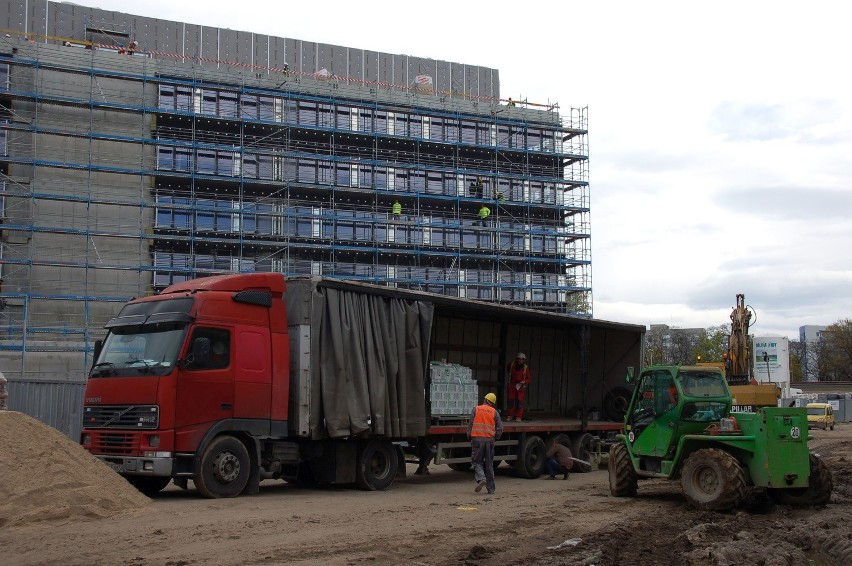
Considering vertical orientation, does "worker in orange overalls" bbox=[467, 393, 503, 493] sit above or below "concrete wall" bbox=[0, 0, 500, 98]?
below

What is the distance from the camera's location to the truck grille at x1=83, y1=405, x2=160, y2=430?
12.0 meters

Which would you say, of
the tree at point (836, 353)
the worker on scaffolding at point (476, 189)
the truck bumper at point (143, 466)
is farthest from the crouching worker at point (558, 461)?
the tree at point (836, 353)

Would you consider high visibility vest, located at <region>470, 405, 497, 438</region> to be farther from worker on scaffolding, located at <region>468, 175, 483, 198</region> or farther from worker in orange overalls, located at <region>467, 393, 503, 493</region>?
worker on scaffolding, located at <region>468, 175, 483, 198</region>

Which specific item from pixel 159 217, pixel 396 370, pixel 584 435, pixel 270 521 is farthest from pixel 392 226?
pixel 270 521

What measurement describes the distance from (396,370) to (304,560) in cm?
647

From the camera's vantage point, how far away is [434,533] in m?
10.1

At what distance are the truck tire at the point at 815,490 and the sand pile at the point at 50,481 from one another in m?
9.24

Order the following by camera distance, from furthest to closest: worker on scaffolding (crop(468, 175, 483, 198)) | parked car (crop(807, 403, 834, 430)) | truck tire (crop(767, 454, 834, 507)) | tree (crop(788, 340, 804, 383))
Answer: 1. tree (crop(788, 340, 804, 383))
2. worker on scaffolding (crop(468, 175, 483, 198))
3. parked car (crop(807, 403, 834, 430))
4. truck tire (crop(767, 454, 834, 507))

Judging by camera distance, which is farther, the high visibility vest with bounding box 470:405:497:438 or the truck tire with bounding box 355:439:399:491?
the truck tire with bounding box 355:439:399:491

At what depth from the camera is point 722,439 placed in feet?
40.8

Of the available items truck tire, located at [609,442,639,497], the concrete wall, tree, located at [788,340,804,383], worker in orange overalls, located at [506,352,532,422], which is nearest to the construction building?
the concrete wall

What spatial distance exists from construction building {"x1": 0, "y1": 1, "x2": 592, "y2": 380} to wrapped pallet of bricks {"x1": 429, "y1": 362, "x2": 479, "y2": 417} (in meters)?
27.0

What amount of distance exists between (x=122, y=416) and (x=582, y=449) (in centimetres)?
1045

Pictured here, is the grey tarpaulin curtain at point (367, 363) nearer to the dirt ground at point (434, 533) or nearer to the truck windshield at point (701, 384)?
the dirt ground at point (434, 533)
